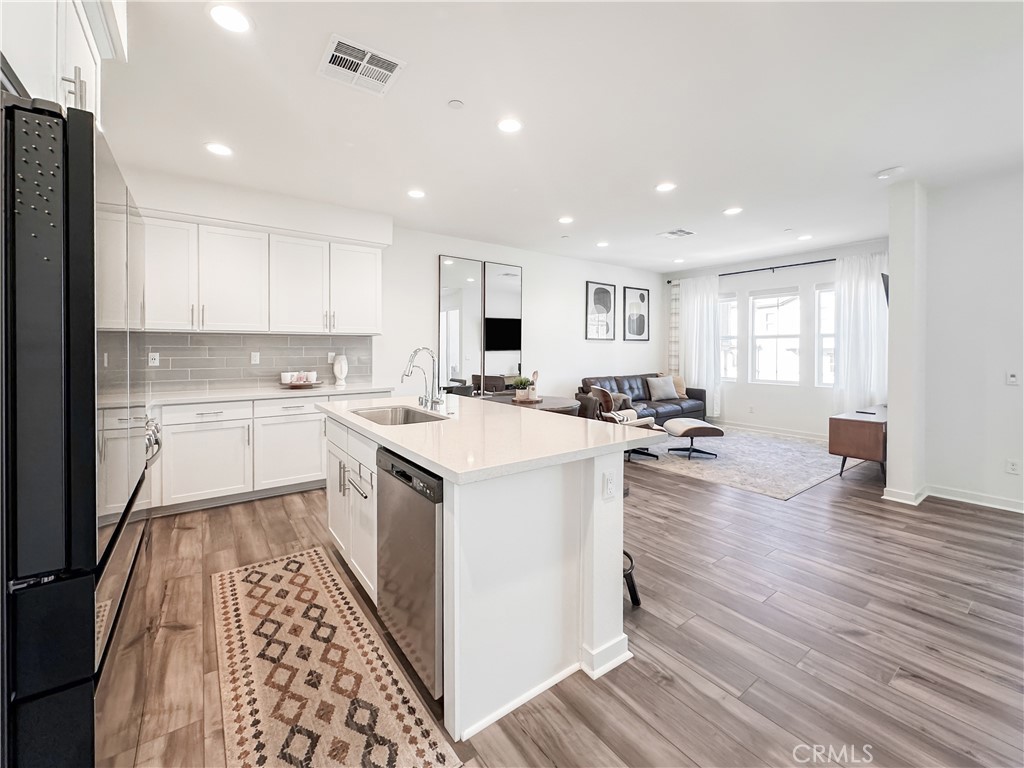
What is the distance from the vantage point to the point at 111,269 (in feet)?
3.37

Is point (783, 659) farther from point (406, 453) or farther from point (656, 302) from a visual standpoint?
point (656, 302)

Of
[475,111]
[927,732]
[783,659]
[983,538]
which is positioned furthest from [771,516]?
[475,111]

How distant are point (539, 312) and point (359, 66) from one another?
4241 mm

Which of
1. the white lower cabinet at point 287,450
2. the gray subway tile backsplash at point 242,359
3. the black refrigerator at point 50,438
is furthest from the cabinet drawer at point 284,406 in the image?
the black refrigerator at point 50,438

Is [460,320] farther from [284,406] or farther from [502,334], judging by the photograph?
[284,406]

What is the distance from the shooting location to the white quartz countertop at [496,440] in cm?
143

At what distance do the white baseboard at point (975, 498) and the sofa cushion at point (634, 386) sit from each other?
11.3 ft

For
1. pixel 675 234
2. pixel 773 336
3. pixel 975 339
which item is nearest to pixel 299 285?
pixel 675 234

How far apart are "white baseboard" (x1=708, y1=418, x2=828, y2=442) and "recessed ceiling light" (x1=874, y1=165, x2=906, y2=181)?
3.83 m

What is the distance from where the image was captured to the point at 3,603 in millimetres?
795

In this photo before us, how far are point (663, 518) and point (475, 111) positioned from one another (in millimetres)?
2979

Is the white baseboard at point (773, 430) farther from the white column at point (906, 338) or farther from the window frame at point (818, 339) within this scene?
the white column at point (906, 338)

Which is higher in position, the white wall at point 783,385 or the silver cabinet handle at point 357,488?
the white wall at point 783,385

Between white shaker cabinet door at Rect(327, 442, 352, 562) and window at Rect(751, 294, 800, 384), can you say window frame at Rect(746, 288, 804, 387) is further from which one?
white shaker cabinet door at Rect(327, 442, 352, 562)
